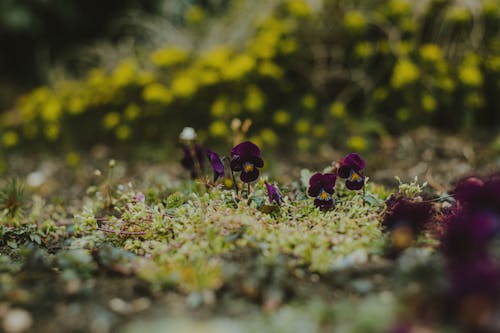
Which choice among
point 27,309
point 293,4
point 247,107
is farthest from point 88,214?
point 293,4

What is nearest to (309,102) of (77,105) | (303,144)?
(303,144)

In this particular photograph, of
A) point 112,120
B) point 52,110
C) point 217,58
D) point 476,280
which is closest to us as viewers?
point 476,280

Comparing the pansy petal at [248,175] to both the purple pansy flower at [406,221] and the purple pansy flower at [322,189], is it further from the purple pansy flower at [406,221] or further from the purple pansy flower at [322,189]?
the purple pansy flower at [406,221]

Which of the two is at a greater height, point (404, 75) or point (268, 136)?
point (404, 75)

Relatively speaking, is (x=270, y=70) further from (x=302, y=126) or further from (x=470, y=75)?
(x=470, y=75)

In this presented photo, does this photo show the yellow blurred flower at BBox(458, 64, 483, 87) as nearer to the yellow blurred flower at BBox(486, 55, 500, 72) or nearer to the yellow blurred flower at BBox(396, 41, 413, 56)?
the yellow blurred flower at BBox(486, 55, 500, 72)

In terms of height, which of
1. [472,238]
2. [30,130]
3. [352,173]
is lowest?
[472,238]

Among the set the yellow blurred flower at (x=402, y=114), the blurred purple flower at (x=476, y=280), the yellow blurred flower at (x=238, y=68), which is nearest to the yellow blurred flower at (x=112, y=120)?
the yellow blurred flower at (x=238, y=68)
